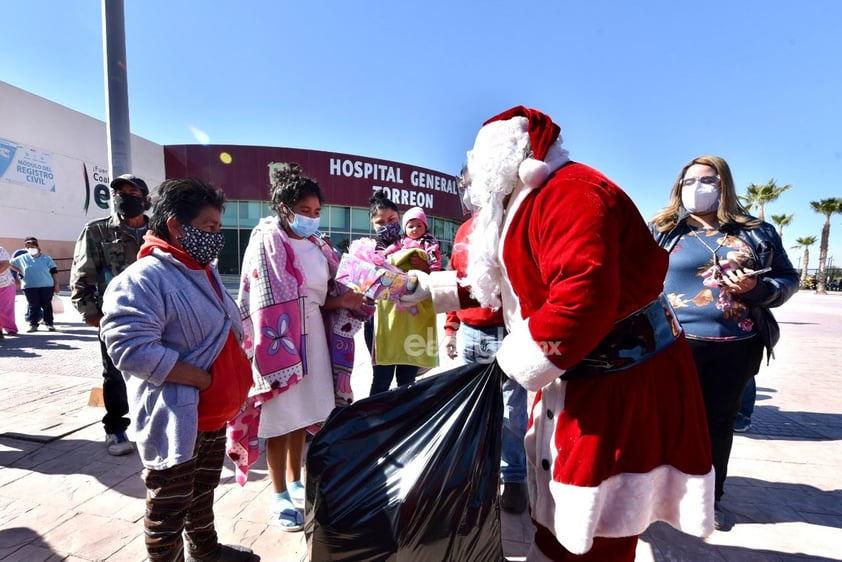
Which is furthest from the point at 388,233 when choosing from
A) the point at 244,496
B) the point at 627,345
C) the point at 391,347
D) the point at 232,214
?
the point at 232,214

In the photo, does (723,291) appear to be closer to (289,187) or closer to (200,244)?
(289,187)

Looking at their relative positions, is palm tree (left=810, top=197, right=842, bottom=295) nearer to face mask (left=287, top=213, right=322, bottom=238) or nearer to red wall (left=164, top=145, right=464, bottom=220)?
red wall (left=164, top=145, right=464, bottom=220)

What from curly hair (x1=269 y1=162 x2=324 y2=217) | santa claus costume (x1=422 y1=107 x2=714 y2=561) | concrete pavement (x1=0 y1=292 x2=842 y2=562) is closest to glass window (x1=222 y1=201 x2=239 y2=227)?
concrete pavement (x1=0 y1=292 x2=842 y2=562)

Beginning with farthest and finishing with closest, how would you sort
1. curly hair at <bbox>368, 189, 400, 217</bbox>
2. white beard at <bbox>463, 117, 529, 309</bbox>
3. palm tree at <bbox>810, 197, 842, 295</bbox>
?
palm tree at <bbox>810, 197, 842, 295</bbox>
curly hair at <bbox>368, 189, 400, 217</bbox>
white beard at <bbox>463, 117, 529, 309</bbox>

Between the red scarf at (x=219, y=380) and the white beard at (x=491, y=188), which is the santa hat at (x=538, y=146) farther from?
the red scarf at (x=219, y=380)

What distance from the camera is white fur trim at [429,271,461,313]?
5.62ft

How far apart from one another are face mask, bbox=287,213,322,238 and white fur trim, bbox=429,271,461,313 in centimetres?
85

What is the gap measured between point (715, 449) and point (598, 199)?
1.92 meters

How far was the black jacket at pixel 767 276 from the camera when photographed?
216 cm

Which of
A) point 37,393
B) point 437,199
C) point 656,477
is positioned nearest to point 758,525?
point 656,477

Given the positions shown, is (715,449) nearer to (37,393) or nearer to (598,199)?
(598,199)

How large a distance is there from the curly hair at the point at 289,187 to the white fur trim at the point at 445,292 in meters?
0.93

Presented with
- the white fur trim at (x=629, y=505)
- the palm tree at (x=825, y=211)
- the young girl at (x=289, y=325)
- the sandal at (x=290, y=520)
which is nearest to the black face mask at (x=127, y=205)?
the young girl at (x=289, y=325)

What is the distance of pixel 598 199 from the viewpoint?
1134 mm
